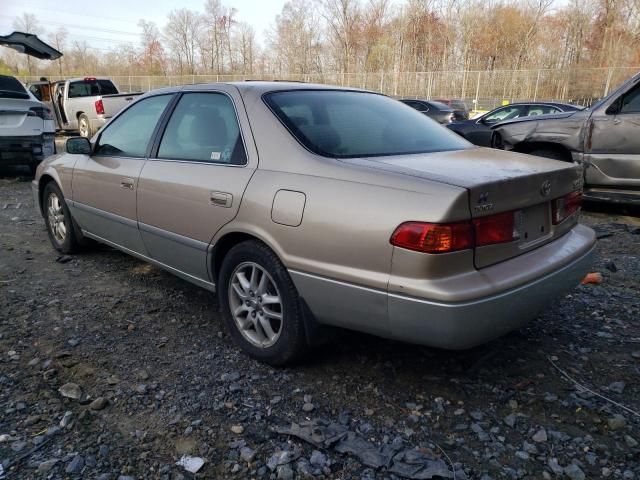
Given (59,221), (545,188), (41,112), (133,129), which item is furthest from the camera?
(41,112)

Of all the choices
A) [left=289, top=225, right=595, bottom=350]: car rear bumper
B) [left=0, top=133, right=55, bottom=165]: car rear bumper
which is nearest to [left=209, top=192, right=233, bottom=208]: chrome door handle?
[left=289, top=225, right=595, bottom=350]: car rear bumper

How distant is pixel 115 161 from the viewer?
12.4ft

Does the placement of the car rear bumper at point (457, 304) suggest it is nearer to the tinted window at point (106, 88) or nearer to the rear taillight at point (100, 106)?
the rear taillight at point (100, 106)

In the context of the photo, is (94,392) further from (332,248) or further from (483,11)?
(483,11)

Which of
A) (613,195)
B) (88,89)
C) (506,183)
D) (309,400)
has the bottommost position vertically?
(309,400)

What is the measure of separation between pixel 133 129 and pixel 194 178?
3.87 ft

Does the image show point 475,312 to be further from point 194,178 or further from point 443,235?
point 194,178

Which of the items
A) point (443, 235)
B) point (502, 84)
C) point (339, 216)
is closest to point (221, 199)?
point (339, 216)

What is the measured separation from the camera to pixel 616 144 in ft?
18.4

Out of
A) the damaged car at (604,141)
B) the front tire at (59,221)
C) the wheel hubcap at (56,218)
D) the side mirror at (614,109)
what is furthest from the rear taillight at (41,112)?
the side mirror at (614,109)

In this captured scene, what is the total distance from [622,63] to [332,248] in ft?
127

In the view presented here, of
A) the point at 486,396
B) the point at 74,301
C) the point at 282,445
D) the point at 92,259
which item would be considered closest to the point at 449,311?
the point at 486,396

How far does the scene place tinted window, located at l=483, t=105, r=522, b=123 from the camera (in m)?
11.9

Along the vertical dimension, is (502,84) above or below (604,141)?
above
